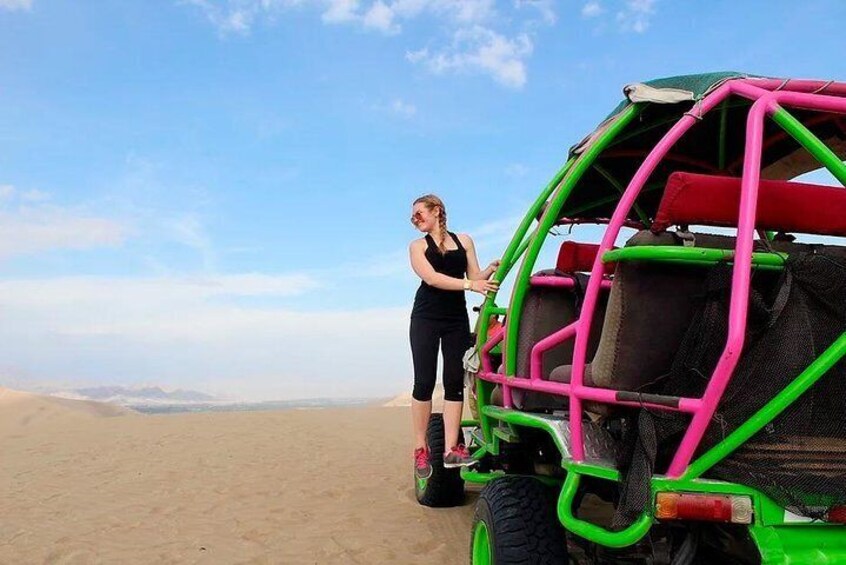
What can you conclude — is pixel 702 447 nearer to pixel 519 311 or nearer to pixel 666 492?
pixel 666 492

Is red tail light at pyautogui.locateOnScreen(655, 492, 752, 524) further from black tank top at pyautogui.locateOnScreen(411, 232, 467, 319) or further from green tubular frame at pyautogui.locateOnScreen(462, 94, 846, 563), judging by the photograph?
black tank top at pyautogui.locateOnScreen(411, 232, 467, 319)

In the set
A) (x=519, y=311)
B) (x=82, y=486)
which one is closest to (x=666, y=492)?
(x=519, y=311)

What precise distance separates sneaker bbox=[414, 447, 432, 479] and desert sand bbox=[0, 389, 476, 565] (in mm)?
306

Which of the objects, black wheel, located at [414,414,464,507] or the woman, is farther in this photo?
black wheel, located at [414,414,464,507]

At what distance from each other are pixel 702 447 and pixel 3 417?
1698cm

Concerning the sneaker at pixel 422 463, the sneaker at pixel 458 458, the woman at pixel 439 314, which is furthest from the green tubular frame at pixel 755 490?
the sneaker at pixel 422 463

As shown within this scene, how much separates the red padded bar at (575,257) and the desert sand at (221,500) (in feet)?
6.33

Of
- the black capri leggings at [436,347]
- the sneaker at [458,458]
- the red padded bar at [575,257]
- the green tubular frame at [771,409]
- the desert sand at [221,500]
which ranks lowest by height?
the desert sand at [221,500]

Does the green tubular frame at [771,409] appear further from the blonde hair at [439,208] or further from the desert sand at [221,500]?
the blonde hair at [439,208]

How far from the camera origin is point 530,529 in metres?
3.05

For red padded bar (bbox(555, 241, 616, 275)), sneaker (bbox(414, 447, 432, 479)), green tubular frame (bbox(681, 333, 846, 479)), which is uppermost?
red padded bar (bbox(555, 241, 616, 275))

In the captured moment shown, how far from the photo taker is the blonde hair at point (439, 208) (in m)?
5.23

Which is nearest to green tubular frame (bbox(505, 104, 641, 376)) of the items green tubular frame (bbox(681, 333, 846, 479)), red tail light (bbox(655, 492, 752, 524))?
green tubular frame (bbox(681, 333, 846, 479))

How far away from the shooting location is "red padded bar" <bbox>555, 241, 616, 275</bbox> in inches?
163
